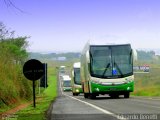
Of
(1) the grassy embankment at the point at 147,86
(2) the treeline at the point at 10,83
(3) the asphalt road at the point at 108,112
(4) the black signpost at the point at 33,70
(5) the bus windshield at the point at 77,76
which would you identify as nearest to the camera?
(3) the asphalt road at the point at 108,112

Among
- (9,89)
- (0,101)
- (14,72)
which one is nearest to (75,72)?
(14,72)

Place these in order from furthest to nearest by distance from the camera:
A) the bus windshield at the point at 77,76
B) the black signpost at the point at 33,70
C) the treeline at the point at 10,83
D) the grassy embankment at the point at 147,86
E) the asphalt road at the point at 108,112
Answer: the grassy embankment at the point at 147,86 < the bus windshield at the point at 77,76 < the treeline at the point at 10,83 < the black signpost at the point at 33,70 < the asphalt road at the point at 108,112

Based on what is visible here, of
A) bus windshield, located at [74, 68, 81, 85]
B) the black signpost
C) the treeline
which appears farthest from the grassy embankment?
the black signpost

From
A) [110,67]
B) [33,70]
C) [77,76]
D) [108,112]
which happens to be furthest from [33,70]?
[77,76]

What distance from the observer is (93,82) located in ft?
112

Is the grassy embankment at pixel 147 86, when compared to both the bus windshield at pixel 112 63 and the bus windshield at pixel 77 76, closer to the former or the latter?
the bus windshield at pixel 77 76

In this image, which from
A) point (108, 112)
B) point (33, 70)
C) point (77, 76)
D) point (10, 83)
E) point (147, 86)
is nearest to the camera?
point (108, 112)

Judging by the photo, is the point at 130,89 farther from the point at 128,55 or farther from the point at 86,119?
the point at 86,119

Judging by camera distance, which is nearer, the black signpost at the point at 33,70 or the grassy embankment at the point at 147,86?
the black signpost at the point at 33,70

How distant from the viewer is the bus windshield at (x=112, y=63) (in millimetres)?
33719

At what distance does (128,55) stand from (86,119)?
19.7 metres

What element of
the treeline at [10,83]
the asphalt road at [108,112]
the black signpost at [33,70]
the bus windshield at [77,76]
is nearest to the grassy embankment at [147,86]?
the bus windshield at [77,76]

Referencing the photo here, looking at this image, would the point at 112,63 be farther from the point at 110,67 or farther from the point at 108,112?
the point at 108,112

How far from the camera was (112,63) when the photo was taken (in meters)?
33.8
